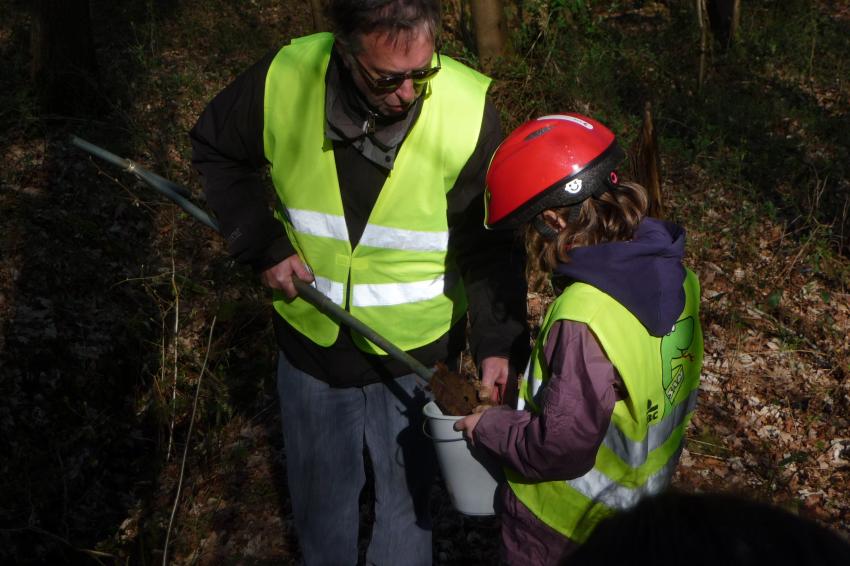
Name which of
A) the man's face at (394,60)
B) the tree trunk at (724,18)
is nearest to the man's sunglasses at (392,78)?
the man's face at (394,60)

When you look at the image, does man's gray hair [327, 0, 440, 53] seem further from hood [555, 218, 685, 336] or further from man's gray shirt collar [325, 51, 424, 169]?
hood [555, 218, 685, 336]

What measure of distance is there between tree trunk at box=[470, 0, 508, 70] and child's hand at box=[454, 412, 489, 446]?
555 cm

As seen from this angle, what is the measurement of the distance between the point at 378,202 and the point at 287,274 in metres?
0.42

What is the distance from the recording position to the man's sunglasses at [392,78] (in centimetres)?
259

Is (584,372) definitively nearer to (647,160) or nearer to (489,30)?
(647,160)

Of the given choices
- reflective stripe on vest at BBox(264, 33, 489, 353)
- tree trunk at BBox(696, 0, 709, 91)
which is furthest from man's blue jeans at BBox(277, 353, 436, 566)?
tree trunk at BBox(696, 0, 709, 91)

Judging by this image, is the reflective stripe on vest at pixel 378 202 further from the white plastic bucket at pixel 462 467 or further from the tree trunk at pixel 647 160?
the tree trunk at pixel 647 160

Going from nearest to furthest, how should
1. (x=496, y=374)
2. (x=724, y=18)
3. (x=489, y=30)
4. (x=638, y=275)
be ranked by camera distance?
(x=638, y=275), (x=496, y=374), (x=489, y=30), (x=724, y=18)

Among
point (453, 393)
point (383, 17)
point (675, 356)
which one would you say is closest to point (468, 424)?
point (453, 393)

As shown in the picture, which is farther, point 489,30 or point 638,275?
point 489,30

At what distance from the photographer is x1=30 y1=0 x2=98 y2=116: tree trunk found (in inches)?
306

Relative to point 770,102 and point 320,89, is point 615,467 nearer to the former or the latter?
point 320,89

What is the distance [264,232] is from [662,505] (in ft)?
7.08

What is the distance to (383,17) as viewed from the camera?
2.53 meters
